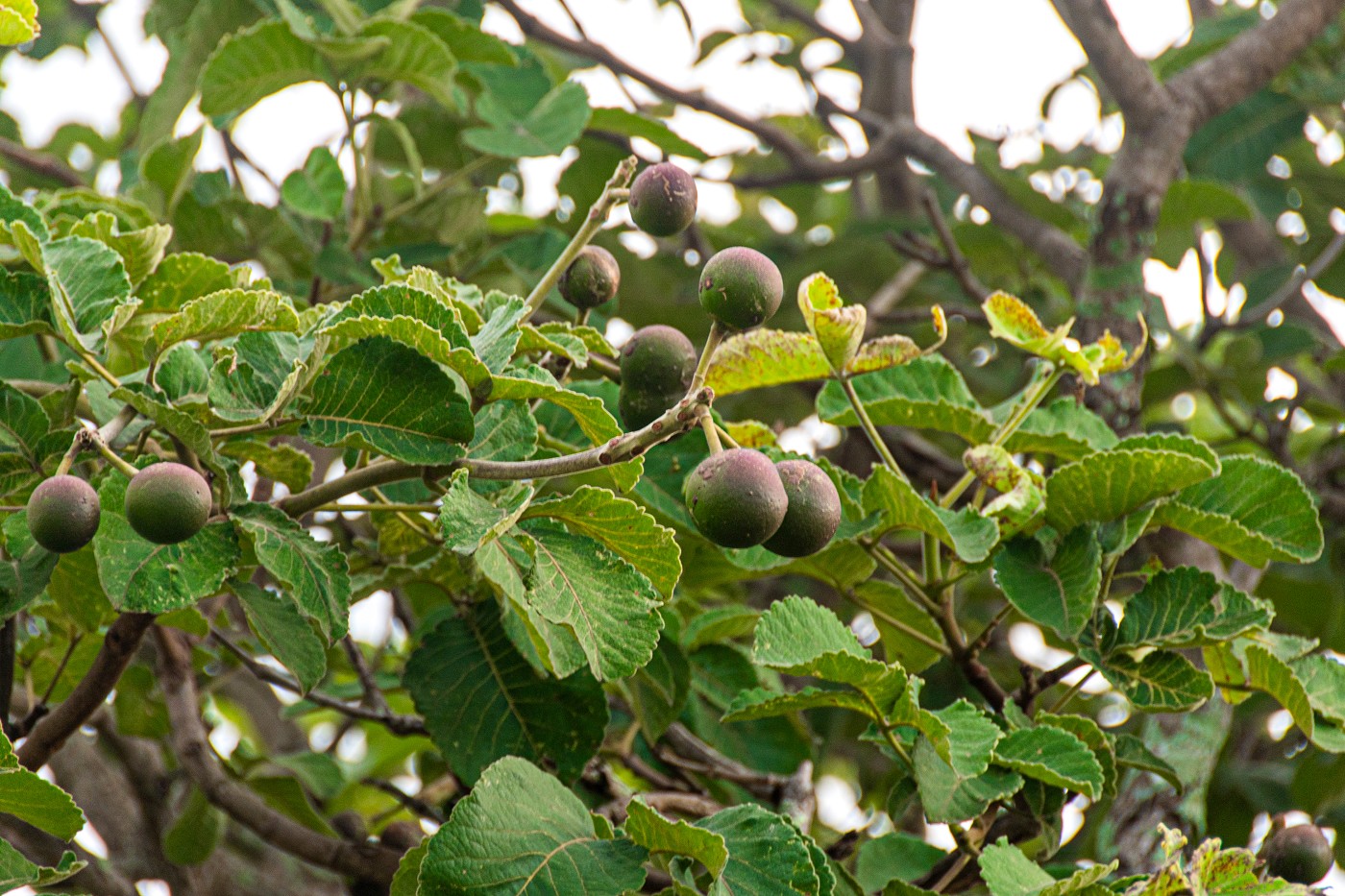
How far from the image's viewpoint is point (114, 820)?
116 inches

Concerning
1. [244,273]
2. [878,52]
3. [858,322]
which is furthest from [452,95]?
[878,52]

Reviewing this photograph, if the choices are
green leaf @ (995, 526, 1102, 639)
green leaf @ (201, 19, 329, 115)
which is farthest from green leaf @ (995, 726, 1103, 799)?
green leaf @ (201, 19, 329, 115)

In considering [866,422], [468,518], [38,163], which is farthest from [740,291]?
[38,163]

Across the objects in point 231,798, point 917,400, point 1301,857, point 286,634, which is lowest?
point 231,798

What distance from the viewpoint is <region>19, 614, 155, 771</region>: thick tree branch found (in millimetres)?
1541

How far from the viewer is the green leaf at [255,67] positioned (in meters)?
2.21

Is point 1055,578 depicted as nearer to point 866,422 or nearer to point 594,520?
point 866,422

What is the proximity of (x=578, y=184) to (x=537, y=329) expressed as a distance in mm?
1626

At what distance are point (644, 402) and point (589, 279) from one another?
0.61ft

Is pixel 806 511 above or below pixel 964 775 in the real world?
above

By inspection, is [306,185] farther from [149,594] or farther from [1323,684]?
[1323,684]

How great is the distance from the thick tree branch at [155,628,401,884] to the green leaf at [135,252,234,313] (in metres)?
0.74

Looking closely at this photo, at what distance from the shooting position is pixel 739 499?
3.71 ft

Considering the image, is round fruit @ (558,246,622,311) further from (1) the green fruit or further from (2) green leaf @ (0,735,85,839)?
(2) green leaf @ (0,735,85,839)
